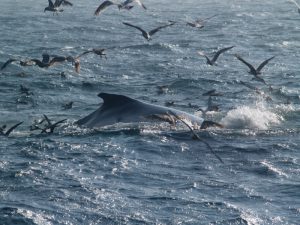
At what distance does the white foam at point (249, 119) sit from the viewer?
22734 millimetres

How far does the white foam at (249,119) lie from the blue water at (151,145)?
0.11ft

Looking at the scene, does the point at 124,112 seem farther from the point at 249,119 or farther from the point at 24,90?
the point at 24,90

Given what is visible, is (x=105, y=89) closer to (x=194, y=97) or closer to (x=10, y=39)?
(x=194, y=97)

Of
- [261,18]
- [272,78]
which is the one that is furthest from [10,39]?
[261,18]

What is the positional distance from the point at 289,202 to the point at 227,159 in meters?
3.33

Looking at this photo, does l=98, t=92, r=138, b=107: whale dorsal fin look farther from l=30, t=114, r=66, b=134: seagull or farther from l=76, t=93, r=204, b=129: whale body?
l=30, t=114, r=66, b=134: seagull

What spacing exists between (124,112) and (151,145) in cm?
180

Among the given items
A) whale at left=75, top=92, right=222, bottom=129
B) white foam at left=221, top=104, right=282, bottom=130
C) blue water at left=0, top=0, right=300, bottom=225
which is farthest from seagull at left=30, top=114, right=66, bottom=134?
white foam at left=221, top=104, right=282, bottom=130

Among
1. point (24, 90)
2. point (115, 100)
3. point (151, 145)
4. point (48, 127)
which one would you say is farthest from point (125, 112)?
point (24, 90)

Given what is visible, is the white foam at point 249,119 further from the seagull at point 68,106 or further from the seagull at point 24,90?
the seagull at point 24,90

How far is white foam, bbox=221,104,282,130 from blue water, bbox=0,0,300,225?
0.03 m

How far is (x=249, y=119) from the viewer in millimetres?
23000

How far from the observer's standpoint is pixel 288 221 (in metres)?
14.4

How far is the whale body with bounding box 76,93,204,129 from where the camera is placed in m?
21.1
